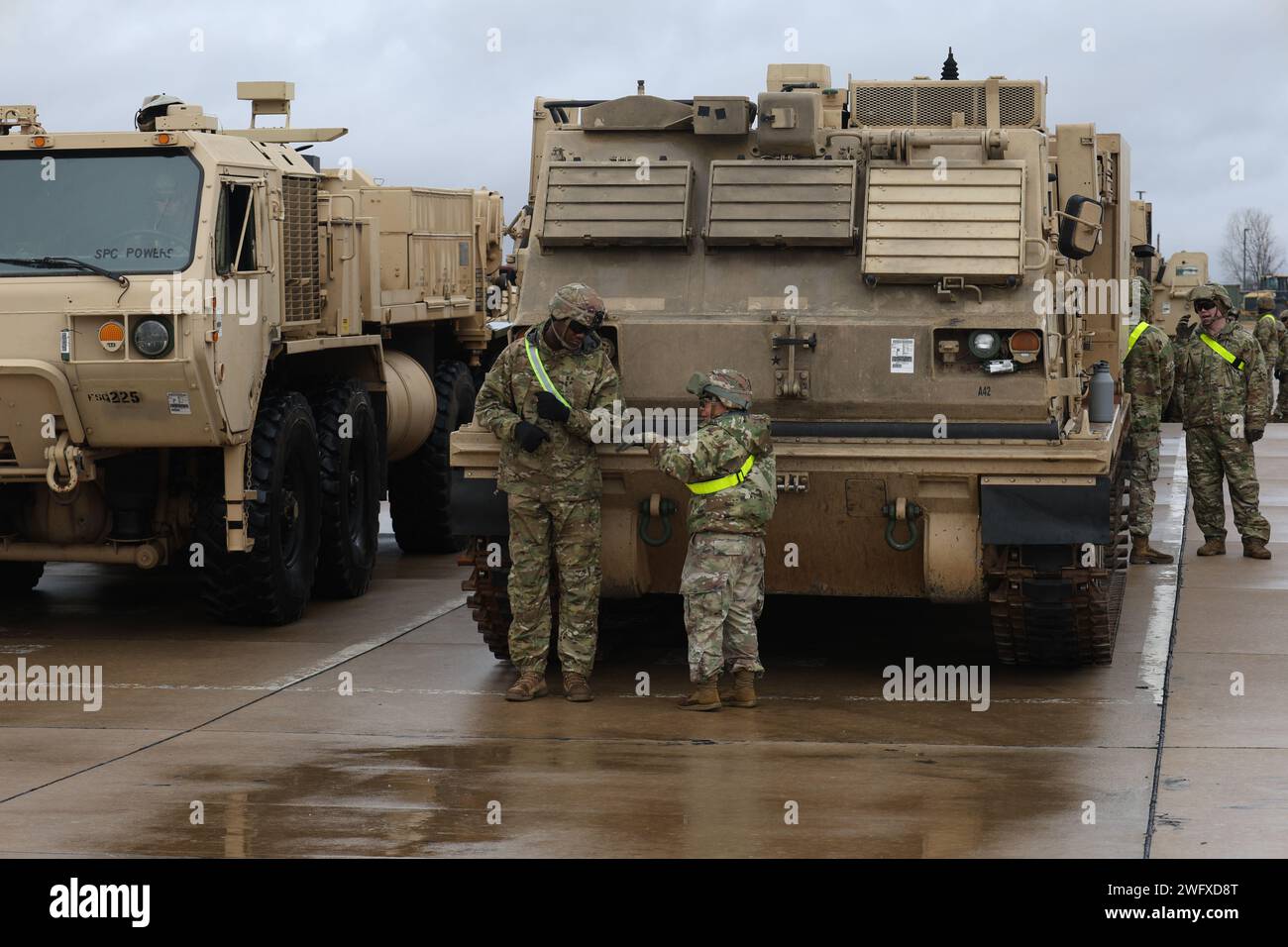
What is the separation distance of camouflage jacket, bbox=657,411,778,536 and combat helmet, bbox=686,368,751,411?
0.06m

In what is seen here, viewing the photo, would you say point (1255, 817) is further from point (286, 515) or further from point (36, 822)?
point (286, 515)

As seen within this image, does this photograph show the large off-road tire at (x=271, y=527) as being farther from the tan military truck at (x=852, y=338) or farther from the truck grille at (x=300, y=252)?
the tan military truck at (x=852, y=338)

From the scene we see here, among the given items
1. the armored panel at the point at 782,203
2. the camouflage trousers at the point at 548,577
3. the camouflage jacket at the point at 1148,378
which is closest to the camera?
the camouflage trousers at the point at 548,577

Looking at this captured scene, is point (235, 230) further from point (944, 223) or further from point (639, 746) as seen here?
point (639, 746)

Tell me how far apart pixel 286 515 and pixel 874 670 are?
3.55 meters

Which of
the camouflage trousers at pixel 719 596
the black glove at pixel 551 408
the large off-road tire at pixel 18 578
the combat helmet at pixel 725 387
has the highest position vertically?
the combat helmet at pixel 725 387

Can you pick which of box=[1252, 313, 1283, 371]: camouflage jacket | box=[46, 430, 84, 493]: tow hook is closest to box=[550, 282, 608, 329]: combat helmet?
box=[46, 430, 84, 493]: tow hook

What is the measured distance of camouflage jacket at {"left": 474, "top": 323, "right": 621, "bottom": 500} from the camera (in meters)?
9.23

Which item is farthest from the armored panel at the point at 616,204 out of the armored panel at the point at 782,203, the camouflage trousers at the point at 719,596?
the camouflage trousers at the point at 719,596

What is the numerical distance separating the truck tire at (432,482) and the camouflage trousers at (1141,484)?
186 inches

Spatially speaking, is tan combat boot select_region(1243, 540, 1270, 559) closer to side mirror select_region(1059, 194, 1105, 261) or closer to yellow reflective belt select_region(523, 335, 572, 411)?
side mirror select_region(1059, 194, 1105, 261)

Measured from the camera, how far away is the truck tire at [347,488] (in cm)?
1236

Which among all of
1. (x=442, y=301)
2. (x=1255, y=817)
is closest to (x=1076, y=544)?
(x=1255, y=817)

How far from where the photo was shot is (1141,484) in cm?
1412
